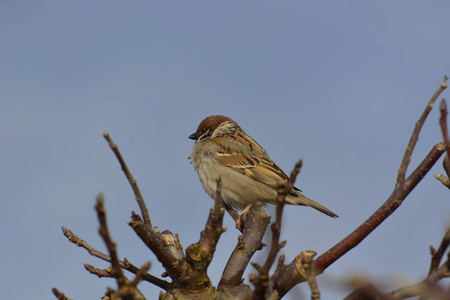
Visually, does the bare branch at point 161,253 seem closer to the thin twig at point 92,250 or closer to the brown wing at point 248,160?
the thin twig at point 92,250

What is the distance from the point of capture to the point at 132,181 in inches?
77.1

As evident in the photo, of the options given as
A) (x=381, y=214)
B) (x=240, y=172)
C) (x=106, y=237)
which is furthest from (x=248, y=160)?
(x=106, y=237)

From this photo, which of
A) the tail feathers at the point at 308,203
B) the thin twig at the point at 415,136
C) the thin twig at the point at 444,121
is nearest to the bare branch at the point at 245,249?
the thin twig at the point at 415,136

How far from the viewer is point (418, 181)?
2516 mm

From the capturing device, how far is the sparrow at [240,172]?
5391 millimetres

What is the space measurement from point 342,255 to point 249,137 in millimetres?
3997

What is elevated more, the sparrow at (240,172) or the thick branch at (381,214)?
the sparrow at (240,172)

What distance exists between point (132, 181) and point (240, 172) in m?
3.65

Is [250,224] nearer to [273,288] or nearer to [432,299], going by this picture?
[273,288]

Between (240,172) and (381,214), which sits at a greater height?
(240,172)

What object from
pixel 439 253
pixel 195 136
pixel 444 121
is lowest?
pixel 439 253

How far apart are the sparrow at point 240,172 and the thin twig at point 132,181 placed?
280 centimetres

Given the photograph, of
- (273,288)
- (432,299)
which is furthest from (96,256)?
(432,299)

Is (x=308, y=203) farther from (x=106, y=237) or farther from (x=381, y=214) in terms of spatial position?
(x=106, y=237)
